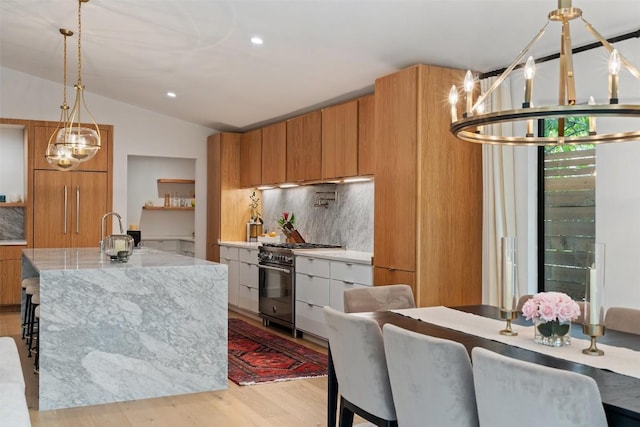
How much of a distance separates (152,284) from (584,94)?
126 inches

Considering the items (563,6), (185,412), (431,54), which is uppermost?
(431,54)

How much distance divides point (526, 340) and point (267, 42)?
339cm

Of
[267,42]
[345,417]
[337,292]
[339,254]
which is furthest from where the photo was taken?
[339,254]

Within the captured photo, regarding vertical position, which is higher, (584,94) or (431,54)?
(431,54)

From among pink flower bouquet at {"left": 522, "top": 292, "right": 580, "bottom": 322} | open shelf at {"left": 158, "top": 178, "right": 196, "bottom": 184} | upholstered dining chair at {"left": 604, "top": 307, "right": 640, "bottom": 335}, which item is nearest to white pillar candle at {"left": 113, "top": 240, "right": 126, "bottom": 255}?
pink flower bouquet at {"left": 522, "top": 292, "right": 580, "bottom": 322}

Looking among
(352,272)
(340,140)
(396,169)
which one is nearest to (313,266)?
(352,272)

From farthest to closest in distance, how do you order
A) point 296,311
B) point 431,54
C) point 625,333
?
point 296,311 → point 431,54 → point 625,333

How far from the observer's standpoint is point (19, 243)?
309 inches

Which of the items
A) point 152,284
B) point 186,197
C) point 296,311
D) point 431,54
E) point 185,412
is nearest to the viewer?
point 185,412

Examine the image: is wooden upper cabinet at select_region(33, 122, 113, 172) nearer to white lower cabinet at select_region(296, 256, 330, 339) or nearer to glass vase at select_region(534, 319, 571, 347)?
white lower cabinet at select_region(296, 256, 330, 339)

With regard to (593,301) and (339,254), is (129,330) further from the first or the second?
(593,301)

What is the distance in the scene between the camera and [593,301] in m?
2.21

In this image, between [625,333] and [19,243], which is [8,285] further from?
[625,333]

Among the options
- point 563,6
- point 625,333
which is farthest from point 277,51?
point 625,333
